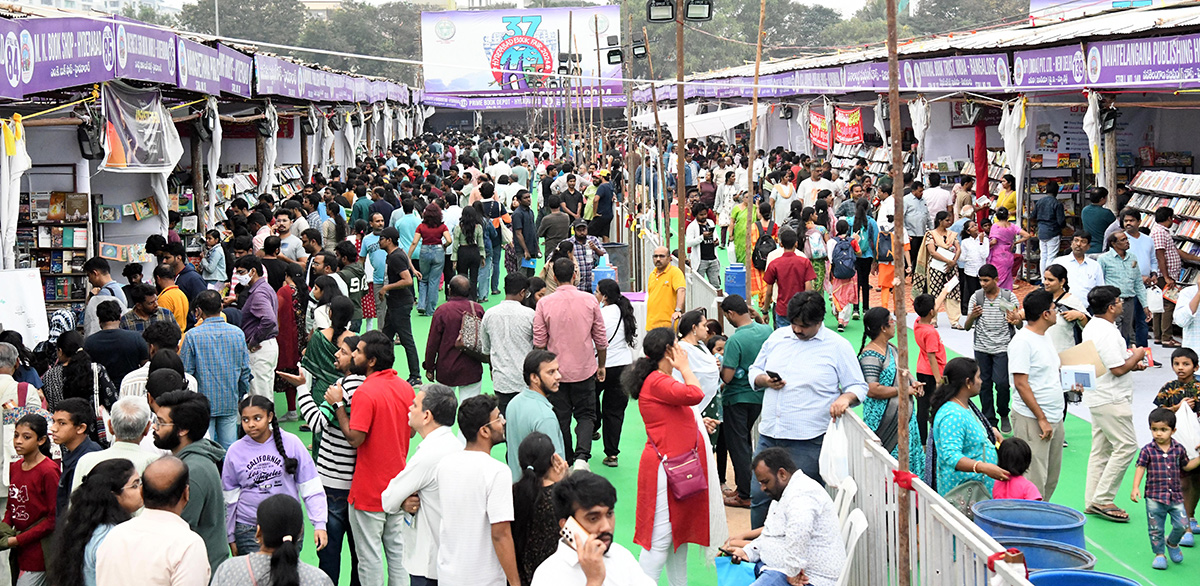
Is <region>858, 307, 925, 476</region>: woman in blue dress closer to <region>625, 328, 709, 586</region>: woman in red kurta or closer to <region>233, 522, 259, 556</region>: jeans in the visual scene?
<region>625, 328, 709, 586</region>: woman in red kurta

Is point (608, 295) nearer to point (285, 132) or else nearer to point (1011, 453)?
point (1011, 453)

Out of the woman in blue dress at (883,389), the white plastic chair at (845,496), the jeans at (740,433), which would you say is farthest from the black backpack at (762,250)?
the white plastic chair at (845,496)

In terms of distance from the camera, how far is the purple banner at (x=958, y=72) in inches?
569

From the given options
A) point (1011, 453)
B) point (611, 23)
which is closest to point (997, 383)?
point (1011, 453)

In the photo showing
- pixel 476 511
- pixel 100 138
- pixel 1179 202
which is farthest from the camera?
pixel 1179 202

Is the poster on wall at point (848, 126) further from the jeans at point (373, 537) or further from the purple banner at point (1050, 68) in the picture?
the jeans at point (373, 537)

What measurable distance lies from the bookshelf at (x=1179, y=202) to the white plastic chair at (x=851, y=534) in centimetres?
818

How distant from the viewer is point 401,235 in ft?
46.8

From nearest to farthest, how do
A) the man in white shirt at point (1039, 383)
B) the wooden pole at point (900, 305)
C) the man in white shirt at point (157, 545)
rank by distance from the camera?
the man in white shirt at point (157, 545), the wooden pole at point (900, 305), the man in white shirt at point (1039, 383)

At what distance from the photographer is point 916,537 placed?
5.41 meters

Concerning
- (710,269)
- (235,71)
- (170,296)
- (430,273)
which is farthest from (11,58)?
(710,269)

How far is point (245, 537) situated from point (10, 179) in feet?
16.3

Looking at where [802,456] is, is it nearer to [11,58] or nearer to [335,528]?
[335,528]

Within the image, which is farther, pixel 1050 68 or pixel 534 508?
pixel 1050 68
